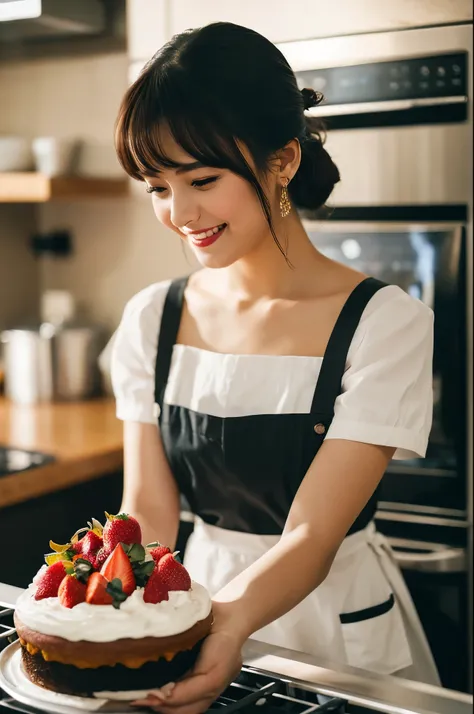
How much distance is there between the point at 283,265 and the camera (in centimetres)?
145

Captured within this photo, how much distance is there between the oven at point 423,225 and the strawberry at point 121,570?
1318 millimetres

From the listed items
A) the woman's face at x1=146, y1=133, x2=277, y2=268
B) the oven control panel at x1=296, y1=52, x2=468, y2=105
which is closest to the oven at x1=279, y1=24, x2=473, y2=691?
the oven control panel at x1=296, y1=52, x2=468, y2=105

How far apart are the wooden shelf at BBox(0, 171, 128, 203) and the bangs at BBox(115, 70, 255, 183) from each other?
1318 millimetres

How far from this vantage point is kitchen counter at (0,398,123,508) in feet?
6.56

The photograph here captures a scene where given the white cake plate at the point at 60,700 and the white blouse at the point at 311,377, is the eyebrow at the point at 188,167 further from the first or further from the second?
the white cake plate at the point at 60,700

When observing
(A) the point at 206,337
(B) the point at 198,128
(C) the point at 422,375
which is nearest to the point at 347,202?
(A) the point at 206,337

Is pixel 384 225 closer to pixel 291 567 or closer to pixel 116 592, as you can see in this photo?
pixel 291 567

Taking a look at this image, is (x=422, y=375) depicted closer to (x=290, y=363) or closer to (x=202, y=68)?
(x=290, y=363)

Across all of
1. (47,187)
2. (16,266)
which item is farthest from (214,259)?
(16,266)

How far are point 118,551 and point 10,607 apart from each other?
0.28m

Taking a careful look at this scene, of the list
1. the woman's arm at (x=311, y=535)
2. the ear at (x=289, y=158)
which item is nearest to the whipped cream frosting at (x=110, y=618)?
the woman's arm at (x=311, y=535)

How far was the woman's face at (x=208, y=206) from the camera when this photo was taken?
1.16 metres

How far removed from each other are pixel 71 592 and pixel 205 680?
143 mm

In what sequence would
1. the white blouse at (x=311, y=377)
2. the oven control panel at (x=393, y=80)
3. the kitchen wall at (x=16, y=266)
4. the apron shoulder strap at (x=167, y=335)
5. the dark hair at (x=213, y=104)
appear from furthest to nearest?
the kitchen wall at (x=16, y=266), the oven control panel at (x=393, y=80), the apron shoulder strap at (x=167, y=335), the white blouse at (x=311, y=377), the dark hair at (x=213, y=104)
